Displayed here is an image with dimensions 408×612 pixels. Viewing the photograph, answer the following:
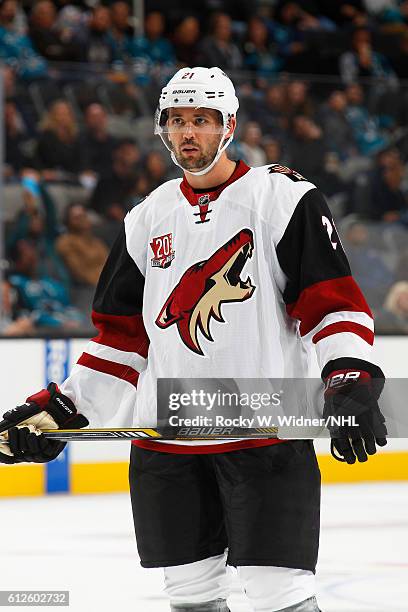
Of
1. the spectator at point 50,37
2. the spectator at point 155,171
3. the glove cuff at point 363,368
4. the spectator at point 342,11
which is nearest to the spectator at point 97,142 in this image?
the spectator at point 155,171

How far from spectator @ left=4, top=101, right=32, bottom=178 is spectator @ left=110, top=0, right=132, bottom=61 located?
170 cm

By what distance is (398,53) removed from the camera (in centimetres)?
861

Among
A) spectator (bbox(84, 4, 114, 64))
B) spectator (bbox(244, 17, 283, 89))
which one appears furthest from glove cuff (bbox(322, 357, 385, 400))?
spectator (bbox(244, 17, 283, 89))

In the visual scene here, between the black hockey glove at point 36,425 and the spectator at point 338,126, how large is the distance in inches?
183

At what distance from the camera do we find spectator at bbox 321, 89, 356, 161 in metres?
6.76

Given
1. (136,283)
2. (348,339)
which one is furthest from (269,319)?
(136,283)

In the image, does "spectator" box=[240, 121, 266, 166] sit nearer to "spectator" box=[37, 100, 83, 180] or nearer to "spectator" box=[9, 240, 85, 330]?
"spectator" box=[37, 100, 83, 180]

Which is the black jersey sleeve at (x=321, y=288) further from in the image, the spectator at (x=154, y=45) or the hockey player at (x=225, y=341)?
the spectator at (x=154, y=45)

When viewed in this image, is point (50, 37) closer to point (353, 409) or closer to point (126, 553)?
point (126, 553)

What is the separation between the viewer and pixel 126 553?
4090 mm

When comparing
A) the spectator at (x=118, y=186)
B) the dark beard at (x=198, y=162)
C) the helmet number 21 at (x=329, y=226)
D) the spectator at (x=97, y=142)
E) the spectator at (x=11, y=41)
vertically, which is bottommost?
the helmet number 21 at (x=329, y=226)

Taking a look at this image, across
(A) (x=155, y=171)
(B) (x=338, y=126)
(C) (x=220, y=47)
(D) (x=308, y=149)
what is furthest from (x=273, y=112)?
(C) (x=220, y=47)

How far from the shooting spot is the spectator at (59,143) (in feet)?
20.1

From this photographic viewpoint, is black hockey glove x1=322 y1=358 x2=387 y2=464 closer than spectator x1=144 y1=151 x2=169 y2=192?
Yes
